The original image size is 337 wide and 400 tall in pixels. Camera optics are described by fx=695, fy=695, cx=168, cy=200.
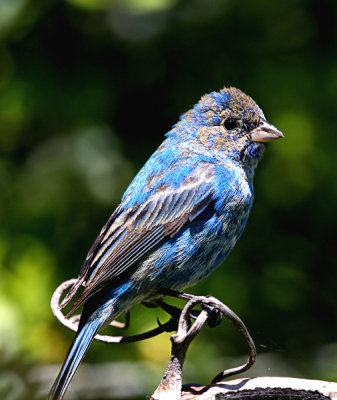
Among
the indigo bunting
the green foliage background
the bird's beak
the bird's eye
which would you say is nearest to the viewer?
the indigo bunting

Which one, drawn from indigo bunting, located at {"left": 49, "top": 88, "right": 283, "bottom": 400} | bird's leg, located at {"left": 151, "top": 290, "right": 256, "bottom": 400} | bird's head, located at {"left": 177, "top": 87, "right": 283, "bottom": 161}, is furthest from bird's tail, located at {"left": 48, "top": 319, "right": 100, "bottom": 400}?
bird's head, located at {"left": 177, "top": 87, "right": 283, "bottom": 161}

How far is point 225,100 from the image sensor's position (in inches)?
149

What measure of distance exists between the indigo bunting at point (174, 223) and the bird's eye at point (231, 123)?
0.02 m

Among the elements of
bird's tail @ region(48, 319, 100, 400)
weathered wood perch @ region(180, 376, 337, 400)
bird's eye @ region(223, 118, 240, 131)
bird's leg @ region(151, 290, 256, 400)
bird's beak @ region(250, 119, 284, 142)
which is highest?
bird's eye @ region(223, 118, 240, 131)

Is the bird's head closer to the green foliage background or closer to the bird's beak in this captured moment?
the bird's beak

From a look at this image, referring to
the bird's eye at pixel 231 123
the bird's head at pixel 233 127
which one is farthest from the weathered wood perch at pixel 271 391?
the bird's eye at pixel 231 123

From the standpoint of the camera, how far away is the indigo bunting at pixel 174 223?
10.5 feet

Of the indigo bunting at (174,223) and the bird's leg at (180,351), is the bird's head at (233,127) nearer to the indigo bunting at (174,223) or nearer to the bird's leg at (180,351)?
the indigo bunting at (174,223)

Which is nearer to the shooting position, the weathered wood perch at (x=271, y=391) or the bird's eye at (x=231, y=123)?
the weathered wood perch at (x=271, y=391)

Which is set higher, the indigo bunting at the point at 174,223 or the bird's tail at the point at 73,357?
the indigo bunting at the point at 174,223

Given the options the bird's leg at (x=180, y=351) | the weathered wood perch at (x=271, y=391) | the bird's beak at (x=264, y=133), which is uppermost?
the bird's beak at (x=264, y=133)

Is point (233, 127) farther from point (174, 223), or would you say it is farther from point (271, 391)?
point (271, 391)

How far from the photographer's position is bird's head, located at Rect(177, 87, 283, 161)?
12.1 ft

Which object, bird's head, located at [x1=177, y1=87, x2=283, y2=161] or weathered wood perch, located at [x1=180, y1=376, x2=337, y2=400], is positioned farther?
bird's head, located at [x1=177, y1=87, x2=283, y2=161]
